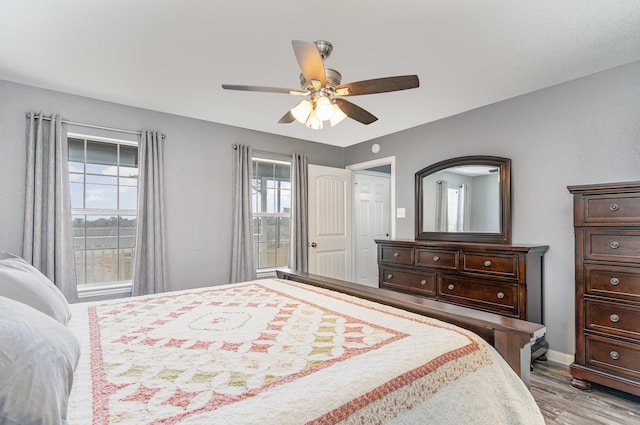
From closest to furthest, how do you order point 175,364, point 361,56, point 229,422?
1. point 229,422
2. point 175,364
3. point 361,56

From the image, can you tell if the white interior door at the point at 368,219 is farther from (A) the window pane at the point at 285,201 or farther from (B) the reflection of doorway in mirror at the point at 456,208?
(B) the reflection of doorway in mirror at the point at 456,208

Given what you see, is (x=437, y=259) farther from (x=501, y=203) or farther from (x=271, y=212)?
(x=271, y=212)

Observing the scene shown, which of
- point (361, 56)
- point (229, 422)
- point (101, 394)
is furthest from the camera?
point (361, 56)

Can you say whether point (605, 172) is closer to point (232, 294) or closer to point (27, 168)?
point (232, 294)

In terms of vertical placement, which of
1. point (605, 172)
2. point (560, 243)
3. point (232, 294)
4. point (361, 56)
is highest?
point (361, 56)

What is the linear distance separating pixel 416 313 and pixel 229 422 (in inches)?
46.0

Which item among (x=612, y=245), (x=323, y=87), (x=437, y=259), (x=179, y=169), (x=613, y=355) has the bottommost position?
(x=613, y=355)

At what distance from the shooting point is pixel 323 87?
6.15ft

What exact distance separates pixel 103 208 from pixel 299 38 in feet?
8.81

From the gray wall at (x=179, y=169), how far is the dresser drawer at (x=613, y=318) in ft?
11.5

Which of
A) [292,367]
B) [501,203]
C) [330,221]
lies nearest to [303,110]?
[292,367]

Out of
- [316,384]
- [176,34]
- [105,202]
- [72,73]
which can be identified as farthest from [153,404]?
[105,202]

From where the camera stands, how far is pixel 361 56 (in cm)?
235

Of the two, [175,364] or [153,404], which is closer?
[153,404]
